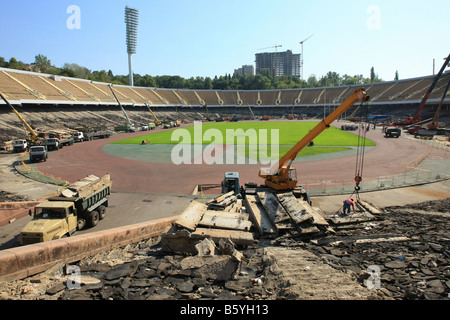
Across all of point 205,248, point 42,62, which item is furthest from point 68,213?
point 42,62

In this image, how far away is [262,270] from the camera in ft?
29.7

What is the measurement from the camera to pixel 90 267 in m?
9.07

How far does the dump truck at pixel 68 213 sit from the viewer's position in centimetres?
1205

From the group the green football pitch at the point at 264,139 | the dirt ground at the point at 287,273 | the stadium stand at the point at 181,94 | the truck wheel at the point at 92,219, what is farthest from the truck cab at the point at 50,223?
the stadium stand at the point at 181,94

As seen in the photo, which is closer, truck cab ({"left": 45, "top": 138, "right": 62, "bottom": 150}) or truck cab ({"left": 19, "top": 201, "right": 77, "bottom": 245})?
truck cab ({"left": 19, "top": 201, "right": 77, "bottom": 245})

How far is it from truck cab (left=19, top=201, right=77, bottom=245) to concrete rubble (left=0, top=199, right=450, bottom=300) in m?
3.43

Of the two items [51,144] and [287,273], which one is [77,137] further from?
[287,273]

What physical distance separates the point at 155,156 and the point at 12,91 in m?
45.1

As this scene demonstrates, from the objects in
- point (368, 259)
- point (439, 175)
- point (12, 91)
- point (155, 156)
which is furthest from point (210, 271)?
point (12, 91)

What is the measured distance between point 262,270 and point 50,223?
9820 mm

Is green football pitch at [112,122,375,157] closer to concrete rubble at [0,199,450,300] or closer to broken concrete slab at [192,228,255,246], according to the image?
concrete rubble at [0,199,450,300]

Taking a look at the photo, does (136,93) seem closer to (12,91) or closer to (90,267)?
(12,91)

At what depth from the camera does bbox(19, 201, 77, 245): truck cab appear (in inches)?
469

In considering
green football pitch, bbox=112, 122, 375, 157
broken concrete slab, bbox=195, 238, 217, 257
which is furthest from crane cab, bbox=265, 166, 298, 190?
green football pitch, bbox=112, 122, 375, 157
